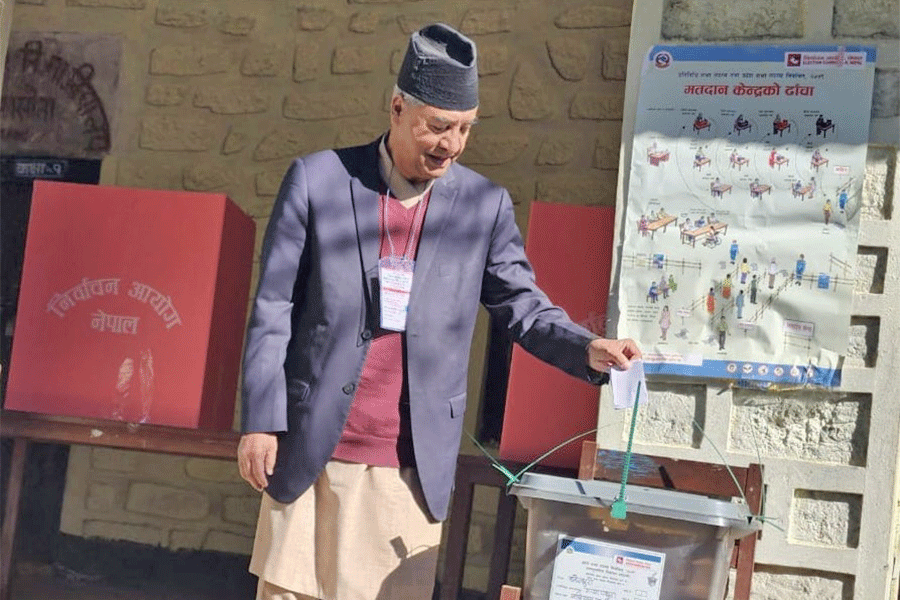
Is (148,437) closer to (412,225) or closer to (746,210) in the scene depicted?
(412,225)

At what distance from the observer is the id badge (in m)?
3.05

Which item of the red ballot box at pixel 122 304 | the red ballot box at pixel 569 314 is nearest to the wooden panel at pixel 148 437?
the red ballot box at pixel 122 304

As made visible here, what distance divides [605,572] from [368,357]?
2.37 ft

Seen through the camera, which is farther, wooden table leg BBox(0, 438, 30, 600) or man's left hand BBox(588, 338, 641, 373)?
wooden table leg BBox(0, 438, 30, 600)

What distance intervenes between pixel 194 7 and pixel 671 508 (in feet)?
12.8

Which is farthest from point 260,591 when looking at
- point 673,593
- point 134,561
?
point 134,561

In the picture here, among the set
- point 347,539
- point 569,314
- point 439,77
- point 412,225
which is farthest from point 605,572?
point 569,314

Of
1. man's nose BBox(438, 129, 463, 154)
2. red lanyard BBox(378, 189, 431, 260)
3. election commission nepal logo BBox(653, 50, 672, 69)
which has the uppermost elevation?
election commission nepal logo BBox(653, 50, 672, 69)

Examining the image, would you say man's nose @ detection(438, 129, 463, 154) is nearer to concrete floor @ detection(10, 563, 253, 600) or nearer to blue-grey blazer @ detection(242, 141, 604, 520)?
blue-grey blazer @ detection(242, 141, 604, 520)

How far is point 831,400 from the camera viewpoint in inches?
153

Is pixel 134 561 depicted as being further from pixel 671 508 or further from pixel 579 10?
pixel 671 508

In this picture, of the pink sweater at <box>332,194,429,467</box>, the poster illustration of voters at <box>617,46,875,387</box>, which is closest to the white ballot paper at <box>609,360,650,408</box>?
the pink sweater at <box>332,194,429,467</box>

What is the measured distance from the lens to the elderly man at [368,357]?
3.01m

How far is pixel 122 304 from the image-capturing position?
471 centimetres
